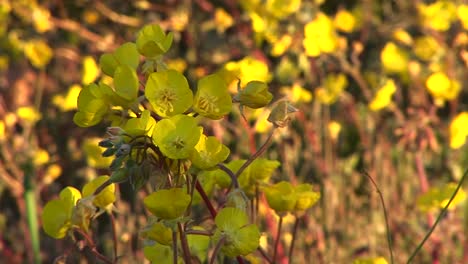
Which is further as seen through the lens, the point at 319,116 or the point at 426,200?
the point at 319,116

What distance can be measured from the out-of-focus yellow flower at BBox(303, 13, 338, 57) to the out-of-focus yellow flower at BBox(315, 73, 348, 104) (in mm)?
153

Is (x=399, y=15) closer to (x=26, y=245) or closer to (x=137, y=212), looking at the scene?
(x=137, y=212)

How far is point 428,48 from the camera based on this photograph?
310 cm

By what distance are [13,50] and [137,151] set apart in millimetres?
2595

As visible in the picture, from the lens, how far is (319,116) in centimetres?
326

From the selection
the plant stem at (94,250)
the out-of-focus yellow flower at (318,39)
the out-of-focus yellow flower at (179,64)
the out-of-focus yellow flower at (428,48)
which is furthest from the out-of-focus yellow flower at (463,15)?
the plant stem at (94,250)

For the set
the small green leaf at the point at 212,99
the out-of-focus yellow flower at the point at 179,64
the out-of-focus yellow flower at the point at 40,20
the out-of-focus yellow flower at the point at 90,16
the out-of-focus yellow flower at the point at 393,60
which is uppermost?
the out-of-focus yellow flower at the point at 90,16

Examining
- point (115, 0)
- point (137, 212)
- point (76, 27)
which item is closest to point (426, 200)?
point (137, 212)

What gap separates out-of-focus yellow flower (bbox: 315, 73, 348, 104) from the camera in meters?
3.01

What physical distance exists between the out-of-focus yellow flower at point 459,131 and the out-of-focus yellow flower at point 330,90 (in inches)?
21.1

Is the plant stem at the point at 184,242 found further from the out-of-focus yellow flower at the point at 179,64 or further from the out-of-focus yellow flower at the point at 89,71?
the out-of-focus yellow flower at the point at 179,64

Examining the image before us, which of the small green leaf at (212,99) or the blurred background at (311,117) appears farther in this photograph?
the blurred background at (311,117)

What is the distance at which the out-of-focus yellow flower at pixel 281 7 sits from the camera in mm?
2891

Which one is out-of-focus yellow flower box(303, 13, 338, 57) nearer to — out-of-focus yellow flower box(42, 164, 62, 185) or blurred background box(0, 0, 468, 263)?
blurred background box(0, 0, 468, 263)
